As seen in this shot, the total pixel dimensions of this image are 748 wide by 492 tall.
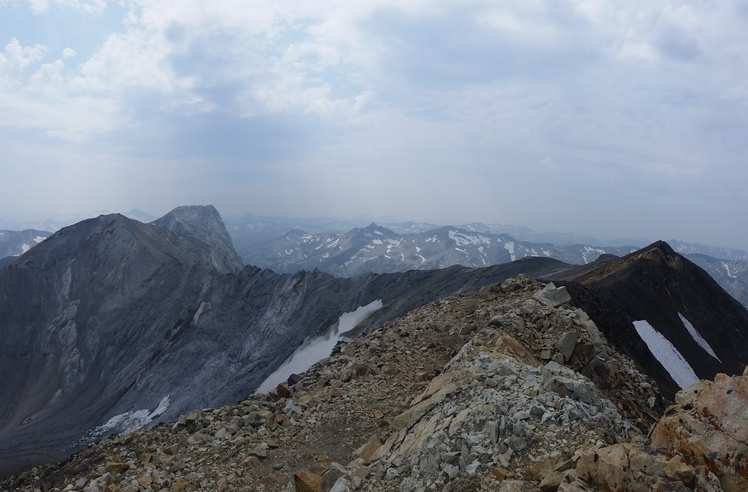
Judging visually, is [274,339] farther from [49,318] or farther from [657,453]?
[657,453]

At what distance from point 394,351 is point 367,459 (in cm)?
707

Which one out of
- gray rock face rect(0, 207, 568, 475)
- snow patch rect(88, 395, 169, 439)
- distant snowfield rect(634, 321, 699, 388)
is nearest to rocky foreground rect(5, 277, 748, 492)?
distant snowfield rect(634, 321, 699, 388)

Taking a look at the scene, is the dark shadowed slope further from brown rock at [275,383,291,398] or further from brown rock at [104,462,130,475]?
brown rock at [104,462,130,475]

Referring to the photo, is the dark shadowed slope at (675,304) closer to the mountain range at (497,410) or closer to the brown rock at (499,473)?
the mountain range at (497,410)

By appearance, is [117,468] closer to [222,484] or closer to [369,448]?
[222,484]

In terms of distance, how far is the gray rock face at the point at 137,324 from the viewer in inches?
2717

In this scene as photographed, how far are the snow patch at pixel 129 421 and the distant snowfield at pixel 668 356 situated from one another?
5931 centimetres

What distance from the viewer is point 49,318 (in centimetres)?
10688

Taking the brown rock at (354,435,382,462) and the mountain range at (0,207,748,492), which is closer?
the mountain range at (0,207,748,492)

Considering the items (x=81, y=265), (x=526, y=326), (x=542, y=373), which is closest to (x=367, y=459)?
(x=542, y=373)

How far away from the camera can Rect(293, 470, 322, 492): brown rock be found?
1082 centimetres

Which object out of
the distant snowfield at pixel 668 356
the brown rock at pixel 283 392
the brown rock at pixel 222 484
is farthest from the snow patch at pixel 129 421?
the brown rock at pixel 222 484

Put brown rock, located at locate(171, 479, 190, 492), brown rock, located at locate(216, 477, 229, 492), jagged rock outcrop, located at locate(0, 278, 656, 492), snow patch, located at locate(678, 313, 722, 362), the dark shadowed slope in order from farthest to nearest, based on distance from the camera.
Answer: snow patch, located at locate(678, 313, 722, 362) < the dark shadowed slope < brown rock, located at locate(171, 479, 190, 492) < brown rock, located at locate(216, 477, 229, 492) < jagged rock outcrop, located at locate(0, 278, 656, 492)

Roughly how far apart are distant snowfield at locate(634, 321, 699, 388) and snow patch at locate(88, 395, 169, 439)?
59.3m
